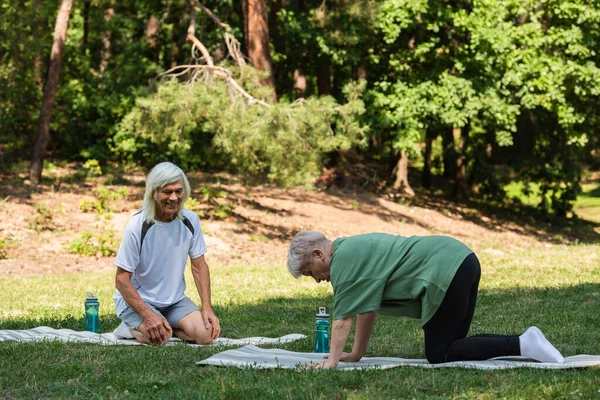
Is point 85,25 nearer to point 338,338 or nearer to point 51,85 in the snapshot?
point 51,85

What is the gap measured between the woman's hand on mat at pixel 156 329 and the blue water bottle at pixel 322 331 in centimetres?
131

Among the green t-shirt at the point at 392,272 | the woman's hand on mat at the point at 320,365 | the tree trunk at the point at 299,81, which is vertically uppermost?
the tree trunk at the point at 299,81

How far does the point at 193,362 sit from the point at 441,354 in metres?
1.84

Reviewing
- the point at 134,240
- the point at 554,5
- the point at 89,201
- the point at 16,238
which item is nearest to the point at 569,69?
the point at 554,5

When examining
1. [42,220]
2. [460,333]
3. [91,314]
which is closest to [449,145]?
[42,220]

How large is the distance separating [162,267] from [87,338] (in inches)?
35.5

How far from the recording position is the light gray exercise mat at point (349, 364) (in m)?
5.83

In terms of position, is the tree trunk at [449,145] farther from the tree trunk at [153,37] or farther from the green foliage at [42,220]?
the green foliage at [42,220]

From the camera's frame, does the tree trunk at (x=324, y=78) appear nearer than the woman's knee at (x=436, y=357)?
No

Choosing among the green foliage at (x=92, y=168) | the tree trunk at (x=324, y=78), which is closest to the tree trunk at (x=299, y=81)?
the tree trunk at (x=324, y=78)

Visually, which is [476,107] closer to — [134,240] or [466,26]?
[466,26]

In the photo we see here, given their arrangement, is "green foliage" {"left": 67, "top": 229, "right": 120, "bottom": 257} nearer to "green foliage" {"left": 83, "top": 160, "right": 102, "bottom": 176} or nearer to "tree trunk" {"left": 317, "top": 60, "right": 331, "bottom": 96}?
"green foliage" {"left": 83, "top": 160, "right": 102, "bottom": 176}

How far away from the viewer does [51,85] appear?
19391 mm

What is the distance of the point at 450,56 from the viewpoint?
2202cm
